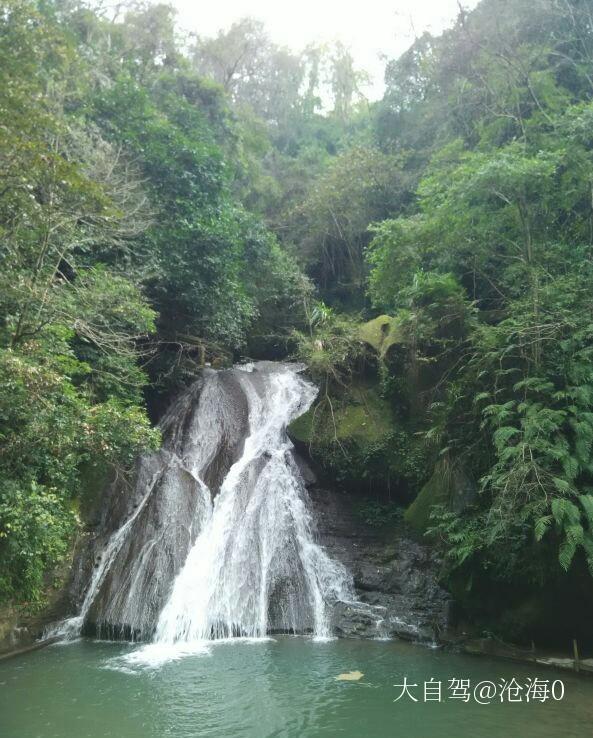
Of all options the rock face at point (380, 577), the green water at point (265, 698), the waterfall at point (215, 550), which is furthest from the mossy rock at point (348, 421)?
the green water at point (265, 698)

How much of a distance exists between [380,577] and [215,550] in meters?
3.30

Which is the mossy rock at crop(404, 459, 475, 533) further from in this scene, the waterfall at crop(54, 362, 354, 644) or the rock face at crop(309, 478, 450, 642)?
the waterfall at crop(54, 362, 354, 644)

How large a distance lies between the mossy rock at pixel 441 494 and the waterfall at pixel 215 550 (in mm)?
1833

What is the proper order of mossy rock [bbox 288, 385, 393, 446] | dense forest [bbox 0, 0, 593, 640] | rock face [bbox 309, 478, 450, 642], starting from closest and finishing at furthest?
dense forest [bbox 0, 0, 593, 640] < rock face [bbox 309, 478, 450, 642] < mossy rock [bbox 288, 385, 393, 446]

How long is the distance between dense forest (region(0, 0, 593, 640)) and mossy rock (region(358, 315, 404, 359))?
0.28 feet

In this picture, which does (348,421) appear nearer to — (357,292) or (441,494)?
(441,494)

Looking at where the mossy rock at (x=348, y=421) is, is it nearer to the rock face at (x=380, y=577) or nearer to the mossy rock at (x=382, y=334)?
the mossy rock at (x=382, y=334)

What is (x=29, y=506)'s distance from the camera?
7.70 metres

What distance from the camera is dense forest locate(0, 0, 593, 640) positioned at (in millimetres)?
8562

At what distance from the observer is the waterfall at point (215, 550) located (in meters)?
10.0

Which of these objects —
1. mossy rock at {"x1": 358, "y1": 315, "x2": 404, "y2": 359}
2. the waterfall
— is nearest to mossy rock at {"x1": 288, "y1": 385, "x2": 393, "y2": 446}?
the waterfall

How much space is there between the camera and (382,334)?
1543 cm

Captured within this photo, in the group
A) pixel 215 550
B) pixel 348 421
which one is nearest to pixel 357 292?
pixel 348 421

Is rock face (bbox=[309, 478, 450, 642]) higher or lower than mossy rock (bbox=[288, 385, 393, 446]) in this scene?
lower
